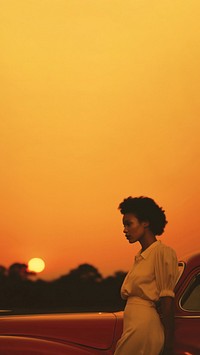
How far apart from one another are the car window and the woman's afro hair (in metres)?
0.48

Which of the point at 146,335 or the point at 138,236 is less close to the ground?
the point at 138,236

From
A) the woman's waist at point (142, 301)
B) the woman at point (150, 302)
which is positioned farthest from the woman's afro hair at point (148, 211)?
the woman's waist at point (142, 301)

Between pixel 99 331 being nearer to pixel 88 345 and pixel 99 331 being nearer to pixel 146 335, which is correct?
pixel 88 345

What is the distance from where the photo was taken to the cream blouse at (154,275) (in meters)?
2.77

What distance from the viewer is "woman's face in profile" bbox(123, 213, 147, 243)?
3.00m

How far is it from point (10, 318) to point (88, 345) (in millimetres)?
661

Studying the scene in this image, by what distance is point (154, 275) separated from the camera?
2.82m

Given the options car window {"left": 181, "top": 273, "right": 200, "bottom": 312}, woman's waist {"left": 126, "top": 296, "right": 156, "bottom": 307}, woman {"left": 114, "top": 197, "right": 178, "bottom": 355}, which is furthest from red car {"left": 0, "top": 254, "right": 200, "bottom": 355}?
woman's waist {"left": 126, "top": 296, "right": 156, "bottom": 307}

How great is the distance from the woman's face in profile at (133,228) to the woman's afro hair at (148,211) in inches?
0.9

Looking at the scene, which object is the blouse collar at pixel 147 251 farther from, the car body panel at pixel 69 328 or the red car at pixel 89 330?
the car body panel at pixel 69 328

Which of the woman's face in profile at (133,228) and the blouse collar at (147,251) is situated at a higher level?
the woman's face in profile at (133,228)

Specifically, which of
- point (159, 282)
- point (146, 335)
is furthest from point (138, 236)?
point (146, 335)

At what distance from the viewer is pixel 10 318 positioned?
12.5 feet

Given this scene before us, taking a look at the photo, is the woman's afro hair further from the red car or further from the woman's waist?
the red car
